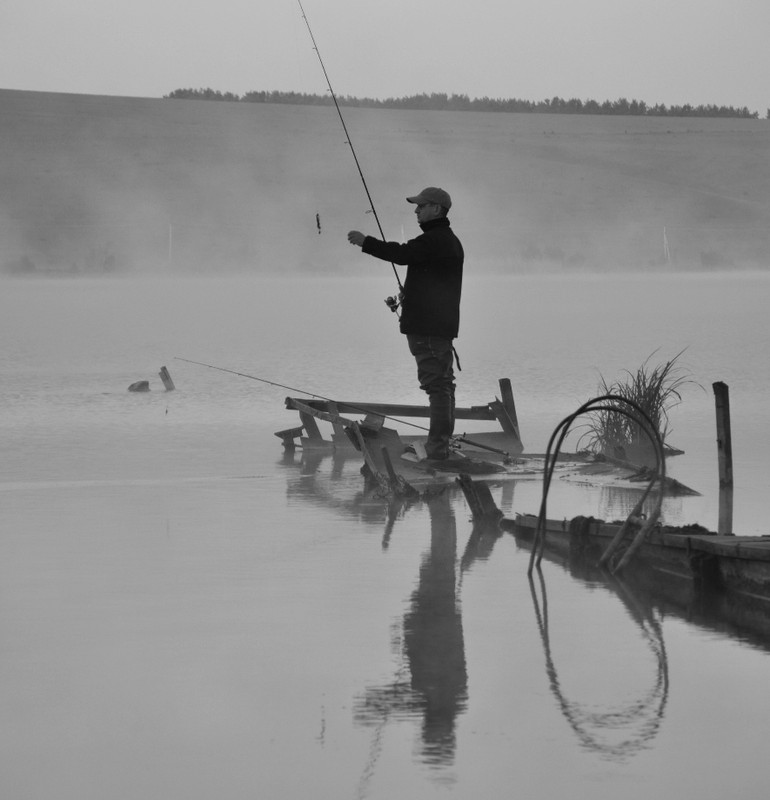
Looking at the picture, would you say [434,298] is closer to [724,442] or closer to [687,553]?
[724,442]

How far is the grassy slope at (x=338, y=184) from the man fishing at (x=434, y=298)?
41.3 metres

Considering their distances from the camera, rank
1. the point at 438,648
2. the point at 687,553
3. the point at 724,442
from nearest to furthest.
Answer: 1. the point at 438,648
2. the point at 687,553
3. the point at 724,442

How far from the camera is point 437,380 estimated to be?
10531 mm

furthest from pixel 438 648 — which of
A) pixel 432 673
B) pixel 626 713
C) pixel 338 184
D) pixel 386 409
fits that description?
pixel 338 184

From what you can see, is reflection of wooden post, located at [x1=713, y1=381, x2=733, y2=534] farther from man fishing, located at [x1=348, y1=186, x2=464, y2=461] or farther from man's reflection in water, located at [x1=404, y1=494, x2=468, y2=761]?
man's reflection in water, located at [x1=404, y1=494, x2=468, y2=761]

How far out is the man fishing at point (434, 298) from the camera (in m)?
10.3

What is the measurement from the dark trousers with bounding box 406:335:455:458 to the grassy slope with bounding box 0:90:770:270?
41231 millimetres

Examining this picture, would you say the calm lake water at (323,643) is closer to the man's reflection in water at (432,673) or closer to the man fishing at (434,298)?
the man's reflection in water at (432,673)

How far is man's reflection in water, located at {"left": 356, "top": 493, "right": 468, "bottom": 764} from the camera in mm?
5105

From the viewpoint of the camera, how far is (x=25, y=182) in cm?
6100

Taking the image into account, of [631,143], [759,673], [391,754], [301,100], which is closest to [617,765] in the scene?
[391,754]

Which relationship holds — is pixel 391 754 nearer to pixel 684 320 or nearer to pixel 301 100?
pixel 684 320

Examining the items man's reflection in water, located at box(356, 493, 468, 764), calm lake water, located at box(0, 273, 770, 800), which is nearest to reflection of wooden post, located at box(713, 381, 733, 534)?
calm lake water, located at box(0, 273, 770, 800)

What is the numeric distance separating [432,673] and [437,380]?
4.93 m
